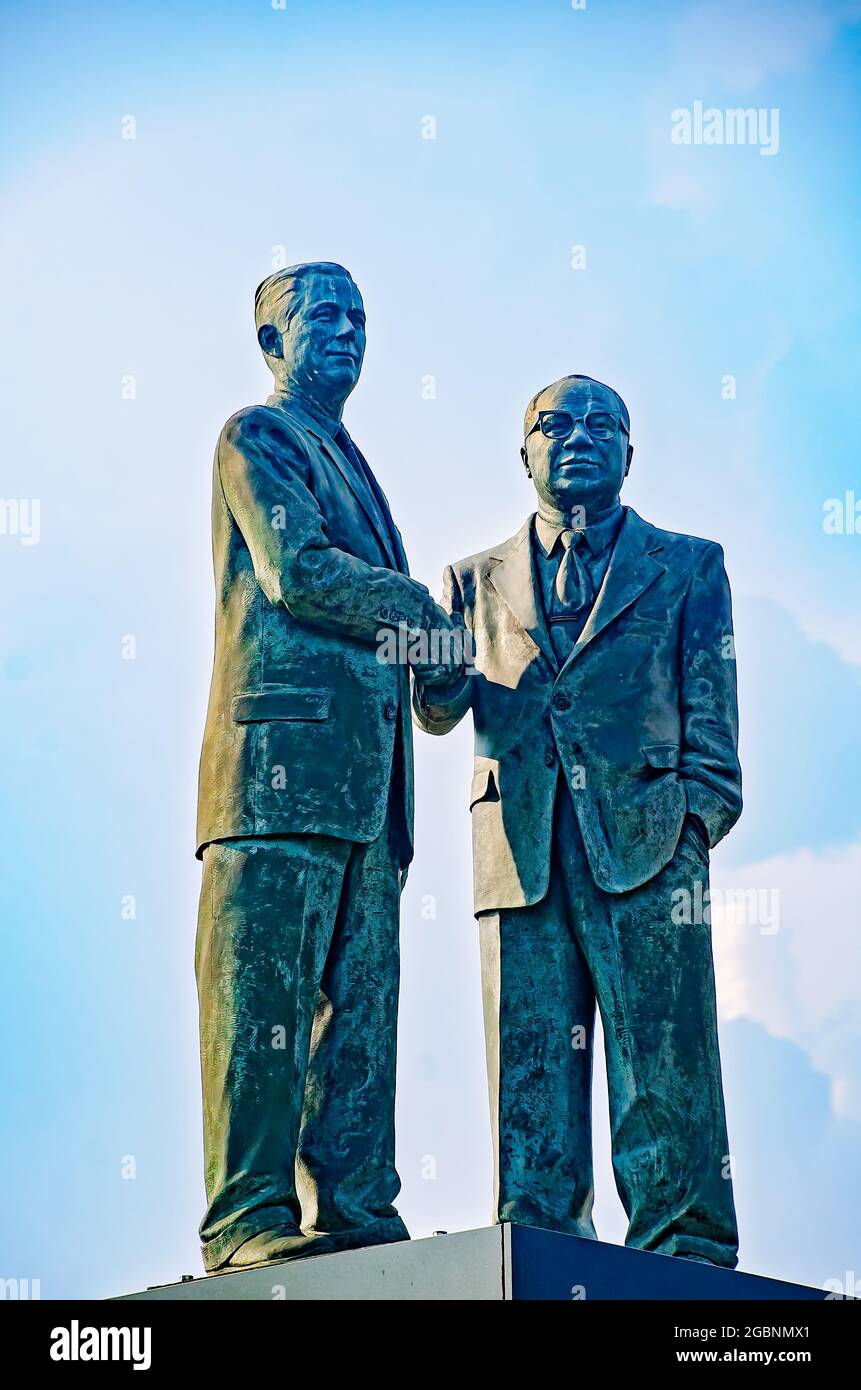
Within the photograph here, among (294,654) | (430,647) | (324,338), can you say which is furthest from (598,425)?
(294,654)

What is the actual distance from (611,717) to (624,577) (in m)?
0.79

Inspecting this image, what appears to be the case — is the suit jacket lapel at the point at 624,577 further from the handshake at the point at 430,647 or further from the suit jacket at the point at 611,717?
the handshake at the point at 430,647

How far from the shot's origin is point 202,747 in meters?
12.5

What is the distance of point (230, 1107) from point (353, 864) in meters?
1.29

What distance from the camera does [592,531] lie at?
529 inches

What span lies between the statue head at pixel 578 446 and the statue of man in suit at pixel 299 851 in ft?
3.31

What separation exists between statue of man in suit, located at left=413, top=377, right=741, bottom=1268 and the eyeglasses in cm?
1

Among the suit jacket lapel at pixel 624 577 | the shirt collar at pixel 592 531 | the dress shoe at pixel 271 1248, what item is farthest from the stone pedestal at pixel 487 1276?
the shirt collar at pixel 592 531

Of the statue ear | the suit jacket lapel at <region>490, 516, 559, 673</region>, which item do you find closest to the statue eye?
the suit jacket lapel at <region>490, 516, 559, 673</region>

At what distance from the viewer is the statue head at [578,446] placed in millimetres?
13344
